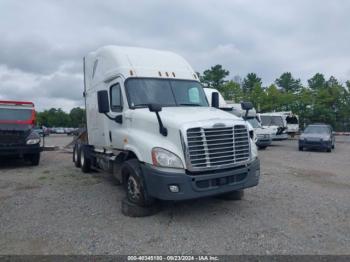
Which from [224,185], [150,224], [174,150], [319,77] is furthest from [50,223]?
[319,77]

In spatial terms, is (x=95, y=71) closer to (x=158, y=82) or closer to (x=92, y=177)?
(x=158, y=82)

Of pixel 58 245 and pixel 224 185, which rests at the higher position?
pixel 224 185

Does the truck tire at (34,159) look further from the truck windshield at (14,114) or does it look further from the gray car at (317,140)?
the gray car at (317,140)

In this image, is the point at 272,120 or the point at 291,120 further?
the point at 291,120

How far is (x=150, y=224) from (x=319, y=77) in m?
67.5

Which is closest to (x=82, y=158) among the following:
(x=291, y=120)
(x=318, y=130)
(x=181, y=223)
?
(x=181, y=223)

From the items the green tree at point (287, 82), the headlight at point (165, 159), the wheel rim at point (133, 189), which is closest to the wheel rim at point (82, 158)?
the wheel rim at point (133, 189)

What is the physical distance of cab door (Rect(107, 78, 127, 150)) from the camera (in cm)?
629

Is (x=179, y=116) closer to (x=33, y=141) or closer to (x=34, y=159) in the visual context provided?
(x=33, y=141)

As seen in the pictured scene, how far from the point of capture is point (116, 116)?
6.42m

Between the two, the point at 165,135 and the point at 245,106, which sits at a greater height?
the point at 245,106

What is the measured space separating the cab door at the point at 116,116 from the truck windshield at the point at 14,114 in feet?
22.3

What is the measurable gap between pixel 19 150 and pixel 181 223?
835 centimetres

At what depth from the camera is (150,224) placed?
510cm
